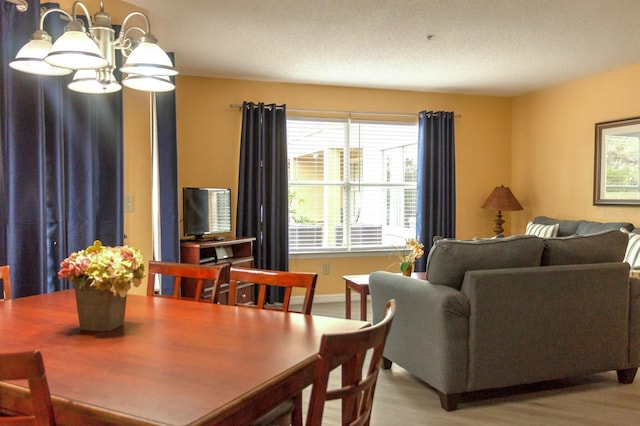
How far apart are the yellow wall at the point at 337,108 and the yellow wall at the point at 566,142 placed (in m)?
0.25

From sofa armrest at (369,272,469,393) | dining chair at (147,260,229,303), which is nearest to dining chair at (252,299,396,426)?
dining chair at (147,260,229,303)

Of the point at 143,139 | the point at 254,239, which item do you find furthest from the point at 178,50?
the point at 254,239

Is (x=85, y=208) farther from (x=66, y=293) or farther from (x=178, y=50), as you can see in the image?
(x=178, y=50)

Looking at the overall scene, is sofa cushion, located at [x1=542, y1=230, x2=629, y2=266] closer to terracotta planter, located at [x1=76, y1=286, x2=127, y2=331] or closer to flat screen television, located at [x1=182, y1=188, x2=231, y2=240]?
terracotta planter, located at [x1=76, y1=286, x2=127, y2=331]

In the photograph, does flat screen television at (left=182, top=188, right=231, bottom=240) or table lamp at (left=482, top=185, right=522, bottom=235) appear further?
table lamp at (left=482, top=185, right=522, bottom=235)

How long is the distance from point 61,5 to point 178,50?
144 cm

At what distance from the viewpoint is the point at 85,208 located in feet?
10.5

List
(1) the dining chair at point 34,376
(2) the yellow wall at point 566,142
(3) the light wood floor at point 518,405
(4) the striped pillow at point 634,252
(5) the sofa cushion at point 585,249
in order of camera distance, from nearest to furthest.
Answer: (1) the dining chair at point 34,376, (3) the light wood floor at point 518,405, (5) the sofa cushion at point 585,249, (4) the striped pillow at point 634,252, (2) the yellow wall at point 566,142

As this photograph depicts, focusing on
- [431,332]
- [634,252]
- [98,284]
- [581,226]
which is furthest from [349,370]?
[581,226]

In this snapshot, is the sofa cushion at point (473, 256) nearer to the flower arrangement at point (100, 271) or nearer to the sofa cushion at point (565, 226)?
the flower arrangement at point (100, 271)

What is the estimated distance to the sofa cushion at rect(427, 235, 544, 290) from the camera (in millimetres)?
2941

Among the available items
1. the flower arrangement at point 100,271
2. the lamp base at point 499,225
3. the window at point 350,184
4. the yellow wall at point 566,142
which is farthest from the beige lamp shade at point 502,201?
the flower arrangement at point 100,271

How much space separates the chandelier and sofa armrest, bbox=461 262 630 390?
6.40 feet

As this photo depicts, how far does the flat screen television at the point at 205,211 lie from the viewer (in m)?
4.81
